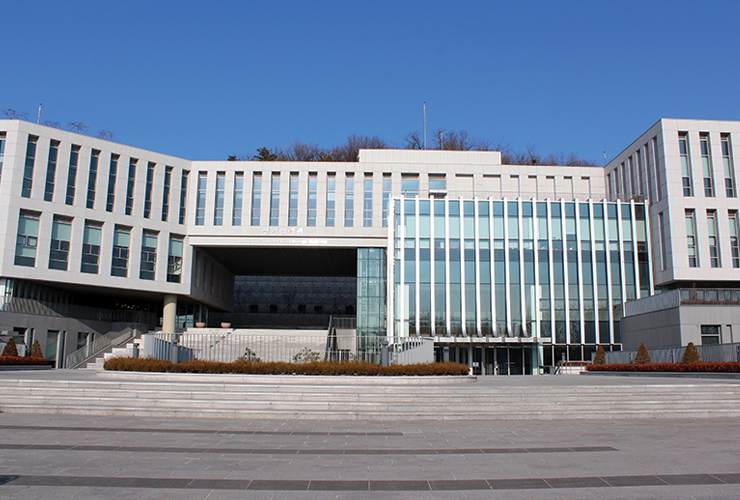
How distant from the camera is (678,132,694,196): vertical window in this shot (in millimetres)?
39031

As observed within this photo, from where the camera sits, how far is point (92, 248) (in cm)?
4000

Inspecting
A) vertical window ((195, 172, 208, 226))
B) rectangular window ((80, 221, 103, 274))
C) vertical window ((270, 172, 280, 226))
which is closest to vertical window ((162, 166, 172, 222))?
vertical window ((195, 172, 208, 226))

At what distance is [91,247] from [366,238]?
66.9 feet

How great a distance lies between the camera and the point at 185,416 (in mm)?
14148

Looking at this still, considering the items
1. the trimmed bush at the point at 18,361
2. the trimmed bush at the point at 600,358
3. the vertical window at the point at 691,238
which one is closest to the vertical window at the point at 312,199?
the trimmed bush at the point at 18,361

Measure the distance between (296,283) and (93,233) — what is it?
31901 mm

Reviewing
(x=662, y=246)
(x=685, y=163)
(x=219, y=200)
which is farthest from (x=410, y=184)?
(x=685, y=163)

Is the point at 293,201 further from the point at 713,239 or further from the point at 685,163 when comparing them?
the point at 713,239

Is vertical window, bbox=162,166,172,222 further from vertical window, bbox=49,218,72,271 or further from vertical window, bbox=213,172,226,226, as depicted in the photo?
vertical window, bbox=49,218,72,271

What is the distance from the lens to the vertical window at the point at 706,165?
3925 cm

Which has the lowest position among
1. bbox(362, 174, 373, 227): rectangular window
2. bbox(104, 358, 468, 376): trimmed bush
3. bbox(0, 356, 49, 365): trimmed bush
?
bbox(0, 356, 49, 365): trimmed bush

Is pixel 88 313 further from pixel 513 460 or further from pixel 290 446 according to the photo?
pixel 513 460

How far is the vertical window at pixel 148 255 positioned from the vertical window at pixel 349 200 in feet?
49.6

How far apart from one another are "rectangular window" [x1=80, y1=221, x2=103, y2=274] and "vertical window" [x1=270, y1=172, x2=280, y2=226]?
12.7 m
